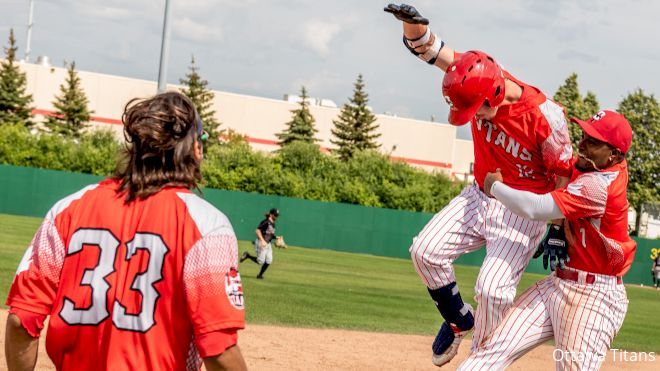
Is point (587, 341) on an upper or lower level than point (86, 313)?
lower

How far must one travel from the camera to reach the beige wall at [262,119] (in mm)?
67438

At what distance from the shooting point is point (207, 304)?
299 cm

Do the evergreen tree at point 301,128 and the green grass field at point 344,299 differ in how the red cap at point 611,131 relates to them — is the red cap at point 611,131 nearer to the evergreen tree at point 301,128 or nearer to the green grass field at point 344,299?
the green grass field at point 344,299

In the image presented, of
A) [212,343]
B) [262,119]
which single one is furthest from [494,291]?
[262,119]

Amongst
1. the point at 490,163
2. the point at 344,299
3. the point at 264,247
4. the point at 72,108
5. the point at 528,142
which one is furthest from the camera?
the point at 72,108

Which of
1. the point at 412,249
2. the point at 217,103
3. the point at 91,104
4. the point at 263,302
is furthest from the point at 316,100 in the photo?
the point at 412,249

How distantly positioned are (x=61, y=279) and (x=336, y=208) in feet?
127

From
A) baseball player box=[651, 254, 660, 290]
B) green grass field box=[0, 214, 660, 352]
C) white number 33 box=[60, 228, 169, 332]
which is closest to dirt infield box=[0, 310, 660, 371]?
green grass field box=[0, 214, 660, 352]

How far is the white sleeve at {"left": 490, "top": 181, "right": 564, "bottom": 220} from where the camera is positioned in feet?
18.3

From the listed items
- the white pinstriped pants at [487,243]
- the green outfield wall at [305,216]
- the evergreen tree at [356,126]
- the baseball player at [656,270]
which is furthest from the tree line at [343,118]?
the white pinstriped pants at [487,243]

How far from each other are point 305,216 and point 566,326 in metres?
35.4

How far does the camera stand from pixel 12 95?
5747 centimetres

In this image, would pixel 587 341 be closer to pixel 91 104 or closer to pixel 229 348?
pixel 229 348

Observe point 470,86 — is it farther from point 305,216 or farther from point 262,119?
point 262,119
